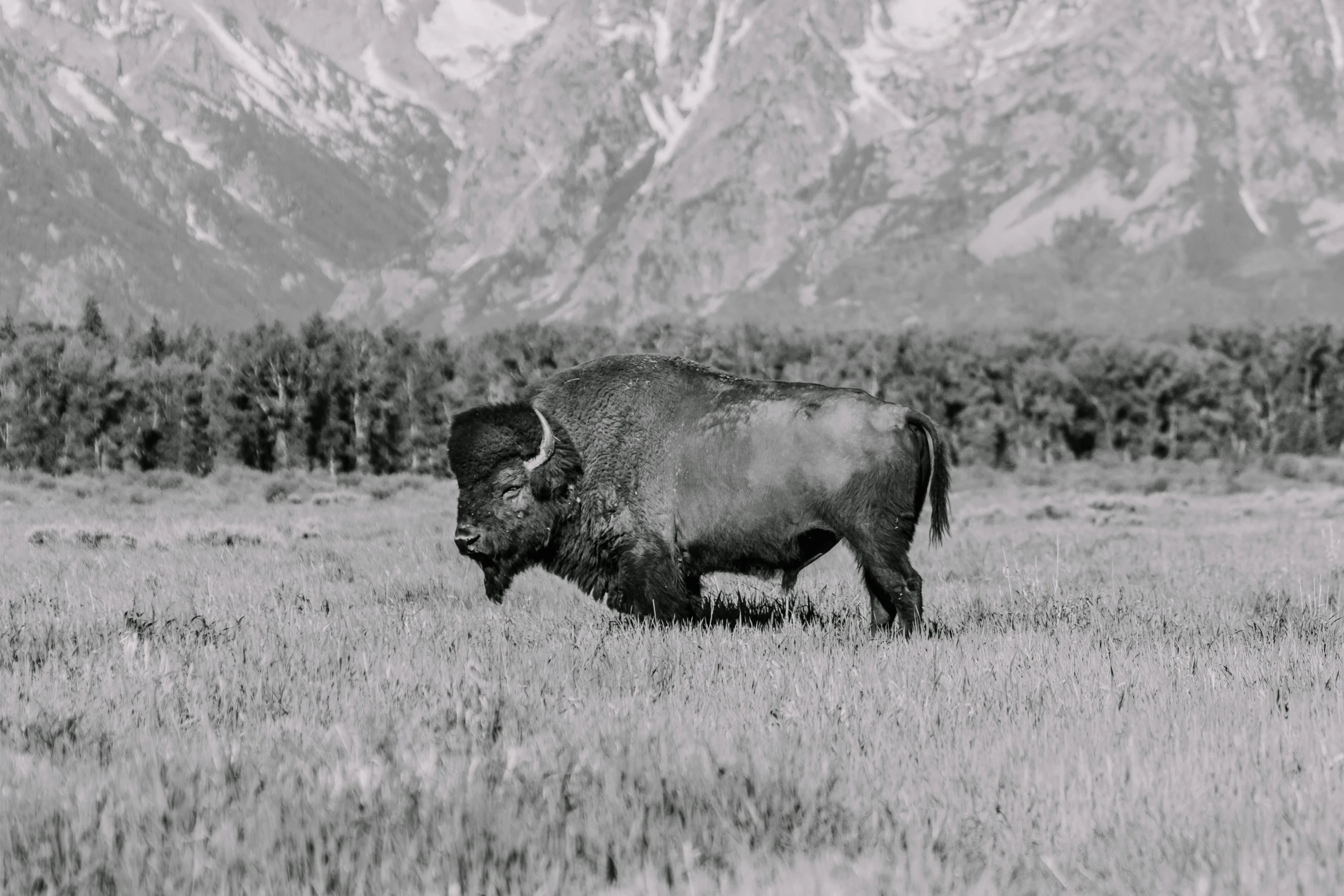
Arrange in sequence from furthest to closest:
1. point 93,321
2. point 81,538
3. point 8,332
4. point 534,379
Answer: point 93,321 < point 8,332 < point 534,379 < point 81,538

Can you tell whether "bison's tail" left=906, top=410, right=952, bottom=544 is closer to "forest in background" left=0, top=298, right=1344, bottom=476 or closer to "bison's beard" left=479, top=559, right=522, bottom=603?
"bison's beard" left=479, top=559, right=522, bottom=603

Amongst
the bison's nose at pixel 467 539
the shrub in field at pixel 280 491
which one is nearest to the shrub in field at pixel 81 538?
the bison's nose at pixel 467 539

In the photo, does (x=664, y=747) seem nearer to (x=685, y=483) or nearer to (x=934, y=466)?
(x=685, y=483)

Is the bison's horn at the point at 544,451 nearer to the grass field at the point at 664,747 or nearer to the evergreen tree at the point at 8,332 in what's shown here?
the grass field at the point at 664,747

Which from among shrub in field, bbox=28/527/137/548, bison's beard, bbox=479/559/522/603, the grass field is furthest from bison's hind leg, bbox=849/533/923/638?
shrub in field, bbox=28/527/137/548

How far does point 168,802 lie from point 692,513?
5.15 metres

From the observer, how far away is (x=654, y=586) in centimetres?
888

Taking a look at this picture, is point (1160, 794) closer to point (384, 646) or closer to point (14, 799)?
point (14, 799)

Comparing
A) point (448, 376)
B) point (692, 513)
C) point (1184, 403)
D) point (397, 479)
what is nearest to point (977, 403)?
point (1184, 403)

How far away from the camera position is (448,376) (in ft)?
343

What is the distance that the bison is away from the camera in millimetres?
8648

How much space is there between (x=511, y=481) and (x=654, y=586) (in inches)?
50.3

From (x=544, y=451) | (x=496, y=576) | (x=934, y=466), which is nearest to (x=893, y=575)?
(x=934, y=466)

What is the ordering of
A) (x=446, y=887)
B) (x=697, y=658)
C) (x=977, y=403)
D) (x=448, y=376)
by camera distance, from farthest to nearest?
(x=448, y=376), (x=977, y=403), (x=697, y=658), (x=446, y=887)
